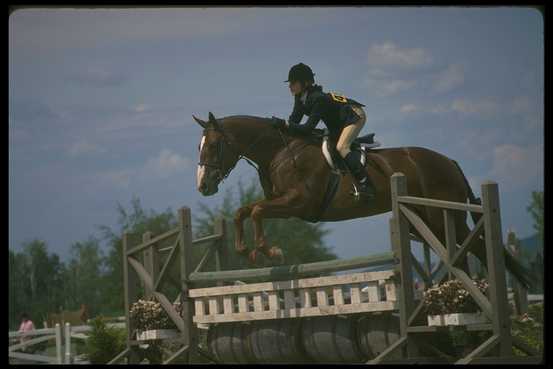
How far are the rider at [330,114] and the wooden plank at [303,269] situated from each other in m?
1.15

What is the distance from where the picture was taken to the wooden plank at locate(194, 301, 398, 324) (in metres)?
7.36

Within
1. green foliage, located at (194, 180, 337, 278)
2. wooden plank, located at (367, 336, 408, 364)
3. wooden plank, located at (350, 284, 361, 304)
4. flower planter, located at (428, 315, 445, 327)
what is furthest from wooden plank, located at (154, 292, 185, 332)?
green foliage, located at (194, 180, 337, 278)

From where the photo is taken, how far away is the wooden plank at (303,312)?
7363 millimetres

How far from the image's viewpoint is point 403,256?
7.34 m

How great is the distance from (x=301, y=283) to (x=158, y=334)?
5.95ft

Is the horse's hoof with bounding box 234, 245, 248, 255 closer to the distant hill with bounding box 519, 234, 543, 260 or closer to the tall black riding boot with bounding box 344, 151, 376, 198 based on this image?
the tall black riding boot with bounding box 344, 151, 376, 198

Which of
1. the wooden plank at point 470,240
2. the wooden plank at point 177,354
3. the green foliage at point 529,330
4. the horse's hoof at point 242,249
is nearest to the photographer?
the wooden plank at point 470,240

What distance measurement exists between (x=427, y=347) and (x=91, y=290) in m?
39.9

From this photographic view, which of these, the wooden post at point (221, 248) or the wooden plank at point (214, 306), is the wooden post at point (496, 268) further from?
the wooden post at point (221, 248)

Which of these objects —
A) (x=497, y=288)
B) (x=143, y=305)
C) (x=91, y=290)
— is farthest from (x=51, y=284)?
(x=497, y=288)

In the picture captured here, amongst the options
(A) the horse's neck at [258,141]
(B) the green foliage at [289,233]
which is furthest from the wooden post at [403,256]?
(B) the green foliage at [289,233]

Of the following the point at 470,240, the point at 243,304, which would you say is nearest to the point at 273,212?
the point at 243,304

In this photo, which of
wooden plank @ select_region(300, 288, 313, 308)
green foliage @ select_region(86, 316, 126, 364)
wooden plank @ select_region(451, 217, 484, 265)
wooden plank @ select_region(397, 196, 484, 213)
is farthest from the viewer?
green foliage @ select_region(86, 316, 126, 364)
